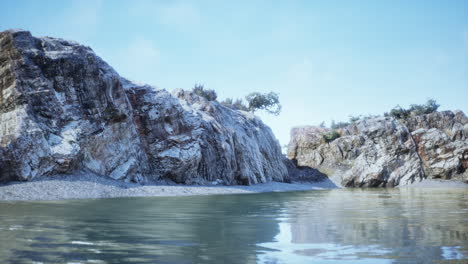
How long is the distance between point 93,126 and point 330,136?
32912 millimetres

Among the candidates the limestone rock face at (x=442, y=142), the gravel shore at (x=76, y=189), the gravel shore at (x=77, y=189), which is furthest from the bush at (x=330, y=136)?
the gravel shore at (x=76, y=189)

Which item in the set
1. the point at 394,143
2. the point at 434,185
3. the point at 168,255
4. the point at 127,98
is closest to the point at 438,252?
the point at 168,255

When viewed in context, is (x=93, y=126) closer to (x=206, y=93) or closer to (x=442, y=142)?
(x=206, y=93)

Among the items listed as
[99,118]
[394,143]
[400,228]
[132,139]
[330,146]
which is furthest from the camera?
[330,146]

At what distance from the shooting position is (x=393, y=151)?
43.5m

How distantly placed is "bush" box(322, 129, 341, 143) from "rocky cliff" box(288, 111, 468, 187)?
0.46 m

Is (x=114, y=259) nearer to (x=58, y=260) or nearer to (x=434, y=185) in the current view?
(x=58, y=260)

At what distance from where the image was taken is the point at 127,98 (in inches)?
1078

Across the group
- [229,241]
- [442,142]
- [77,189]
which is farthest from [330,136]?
[229,241]

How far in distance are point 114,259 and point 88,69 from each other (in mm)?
23102

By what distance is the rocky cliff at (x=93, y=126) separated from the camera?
1988 cm

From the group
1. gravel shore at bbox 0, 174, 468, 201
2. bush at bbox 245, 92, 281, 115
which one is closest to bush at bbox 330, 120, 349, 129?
bush at bbox 245, 92, 281, 115

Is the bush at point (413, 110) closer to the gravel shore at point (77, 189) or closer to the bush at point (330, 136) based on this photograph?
the bush at point (330, 136)

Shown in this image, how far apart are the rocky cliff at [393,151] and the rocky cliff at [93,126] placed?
1542cm
